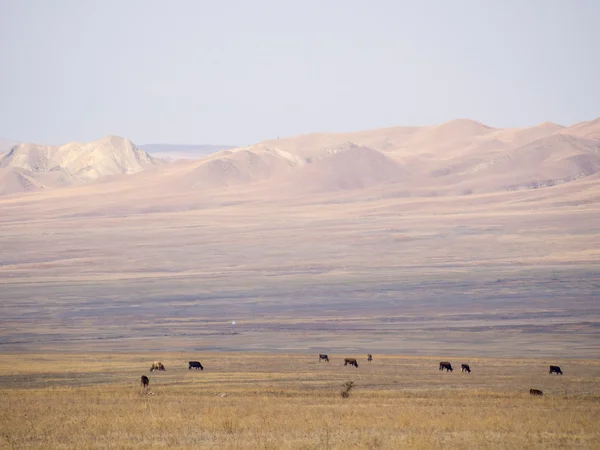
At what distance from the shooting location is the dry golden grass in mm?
14852

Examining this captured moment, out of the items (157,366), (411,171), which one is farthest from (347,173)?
(157,366)

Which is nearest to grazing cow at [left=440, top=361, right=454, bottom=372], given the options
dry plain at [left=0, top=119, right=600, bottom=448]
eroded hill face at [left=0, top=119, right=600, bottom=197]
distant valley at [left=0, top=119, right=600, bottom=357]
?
dry plain at [left=0, top=119, right=600, bottom=448]

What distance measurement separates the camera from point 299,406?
19.4 metres

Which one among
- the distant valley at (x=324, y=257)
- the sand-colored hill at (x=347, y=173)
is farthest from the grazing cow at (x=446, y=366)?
the sand-colored hill at (x=347, y=173)

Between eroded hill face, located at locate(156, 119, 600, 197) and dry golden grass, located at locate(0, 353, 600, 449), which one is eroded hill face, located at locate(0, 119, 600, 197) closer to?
eroded hill face, located at locate(156, 119, 600, 197)

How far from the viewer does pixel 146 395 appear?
21.6 meters

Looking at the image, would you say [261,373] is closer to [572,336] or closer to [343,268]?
[572,336]

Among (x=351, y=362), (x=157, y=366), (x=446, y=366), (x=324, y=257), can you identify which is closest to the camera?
(x=446, y=366)

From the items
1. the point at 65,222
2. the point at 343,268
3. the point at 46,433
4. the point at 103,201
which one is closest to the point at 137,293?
the point at 343,268

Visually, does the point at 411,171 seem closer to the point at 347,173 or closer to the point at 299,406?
the point at 347,173

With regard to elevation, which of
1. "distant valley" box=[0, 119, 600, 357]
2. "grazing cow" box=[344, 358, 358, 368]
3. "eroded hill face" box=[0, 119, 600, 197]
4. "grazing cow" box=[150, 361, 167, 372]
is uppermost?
"eroded hill face" box=[0, 119, 600, 197]

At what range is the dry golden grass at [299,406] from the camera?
585 inches

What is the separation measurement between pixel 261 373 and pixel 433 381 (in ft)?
16.5

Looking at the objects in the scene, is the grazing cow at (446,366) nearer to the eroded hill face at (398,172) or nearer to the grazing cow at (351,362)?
the grazing cow at (351,362)
